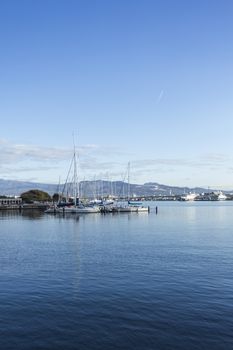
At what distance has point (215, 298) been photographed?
29.1 meters

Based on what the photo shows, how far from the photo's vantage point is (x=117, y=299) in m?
29.2

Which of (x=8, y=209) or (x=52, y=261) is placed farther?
(x=8, y=209)

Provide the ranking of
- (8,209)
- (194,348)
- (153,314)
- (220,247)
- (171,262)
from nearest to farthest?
(194,348), (153,314), (171,262), (220,247), (8,209)

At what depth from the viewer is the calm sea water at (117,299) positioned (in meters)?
21.7

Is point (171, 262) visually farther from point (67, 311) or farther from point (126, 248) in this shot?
point (67, 311)

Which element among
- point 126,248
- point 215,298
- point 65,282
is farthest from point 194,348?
point 126,248

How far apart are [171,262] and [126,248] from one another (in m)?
13.4

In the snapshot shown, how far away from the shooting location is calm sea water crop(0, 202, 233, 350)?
21.7 meters

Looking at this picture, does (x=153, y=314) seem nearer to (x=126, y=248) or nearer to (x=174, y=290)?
(x=174, y=290)

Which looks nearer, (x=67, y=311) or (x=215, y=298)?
(x=67, y=311)

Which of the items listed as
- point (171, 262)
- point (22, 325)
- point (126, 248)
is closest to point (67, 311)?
point (22, 325)

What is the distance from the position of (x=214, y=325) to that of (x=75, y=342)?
8078mm

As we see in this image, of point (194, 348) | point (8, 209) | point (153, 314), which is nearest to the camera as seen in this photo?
point (194, 348)

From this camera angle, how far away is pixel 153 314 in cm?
2556
